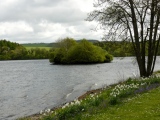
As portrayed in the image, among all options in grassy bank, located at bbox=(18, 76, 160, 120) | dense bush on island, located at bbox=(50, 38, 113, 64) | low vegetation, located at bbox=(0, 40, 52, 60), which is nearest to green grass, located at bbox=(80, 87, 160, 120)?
grassy bank, located at bbox=(18, 76, 160, 120)

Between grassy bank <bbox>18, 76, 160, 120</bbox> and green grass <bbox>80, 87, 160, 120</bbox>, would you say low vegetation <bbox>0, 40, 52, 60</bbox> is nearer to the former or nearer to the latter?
grassy bank <bbox>18, 76, 160, 120</bbox>

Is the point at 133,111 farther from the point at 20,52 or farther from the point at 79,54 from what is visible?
the point at 20,52

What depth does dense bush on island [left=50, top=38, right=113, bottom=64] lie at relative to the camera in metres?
109

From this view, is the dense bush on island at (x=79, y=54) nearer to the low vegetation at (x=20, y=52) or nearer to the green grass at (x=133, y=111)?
the low vegetation at (x=20, y=52)

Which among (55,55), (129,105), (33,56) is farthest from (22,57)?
(129,105)

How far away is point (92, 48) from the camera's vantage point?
368 ft

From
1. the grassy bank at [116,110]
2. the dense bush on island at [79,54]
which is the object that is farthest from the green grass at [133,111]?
the dense bush on island at [79,54]

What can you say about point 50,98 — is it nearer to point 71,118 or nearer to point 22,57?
point 71,118

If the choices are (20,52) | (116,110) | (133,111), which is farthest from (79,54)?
(133,111)

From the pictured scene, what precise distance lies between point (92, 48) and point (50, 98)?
86379 mm

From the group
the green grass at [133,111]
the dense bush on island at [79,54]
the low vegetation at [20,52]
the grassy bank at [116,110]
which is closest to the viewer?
the green grass at [133,111]

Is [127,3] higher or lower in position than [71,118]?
higher

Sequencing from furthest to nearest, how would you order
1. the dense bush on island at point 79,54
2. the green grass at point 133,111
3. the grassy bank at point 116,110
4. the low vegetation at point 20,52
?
1. the low vegetation at point 20,52
2. the dense bush on island at point 79,54
3. the grassy bank at point 116,110
4. the green grass at point 133,111

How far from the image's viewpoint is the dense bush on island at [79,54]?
109188 mm
